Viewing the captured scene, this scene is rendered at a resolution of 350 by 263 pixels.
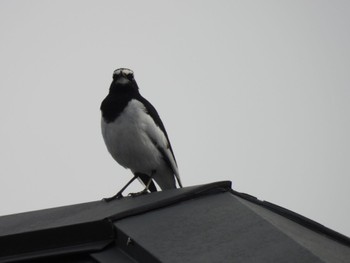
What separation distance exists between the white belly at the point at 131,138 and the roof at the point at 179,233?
109 inches

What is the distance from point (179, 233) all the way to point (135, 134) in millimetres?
3627

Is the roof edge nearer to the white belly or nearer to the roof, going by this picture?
the roof

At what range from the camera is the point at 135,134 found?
7109 millimetres

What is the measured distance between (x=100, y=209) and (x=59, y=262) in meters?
0.40

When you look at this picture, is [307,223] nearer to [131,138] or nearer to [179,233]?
[179,233]

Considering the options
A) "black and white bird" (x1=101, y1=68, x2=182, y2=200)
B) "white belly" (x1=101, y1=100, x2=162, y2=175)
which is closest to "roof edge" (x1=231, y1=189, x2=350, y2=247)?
"black and white bird" (x1=101, y1=68, x2=182, y2=200)

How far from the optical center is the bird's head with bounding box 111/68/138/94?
24.6 feet

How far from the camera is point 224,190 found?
4137 millimetres

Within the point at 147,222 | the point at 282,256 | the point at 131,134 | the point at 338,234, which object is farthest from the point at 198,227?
the point at 131,134

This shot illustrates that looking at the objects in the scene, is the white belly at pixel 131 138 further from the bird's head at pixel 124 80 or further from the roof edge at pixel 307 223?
the roof edge at pixel 307 223

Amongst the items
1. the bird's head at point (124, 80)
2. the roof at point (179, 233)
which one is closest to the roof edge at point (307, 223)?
the roof at point (179, 233)

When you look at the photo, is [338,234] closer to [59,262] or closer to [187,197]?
[187,197]

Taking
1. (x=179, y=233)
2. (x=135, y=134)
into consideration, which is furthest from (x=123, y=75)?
(x=179, y=233)

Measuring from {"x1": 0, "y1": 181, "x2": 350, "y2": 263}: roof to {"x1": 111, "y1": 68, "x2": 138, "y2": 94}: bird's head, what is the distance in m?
3.25
